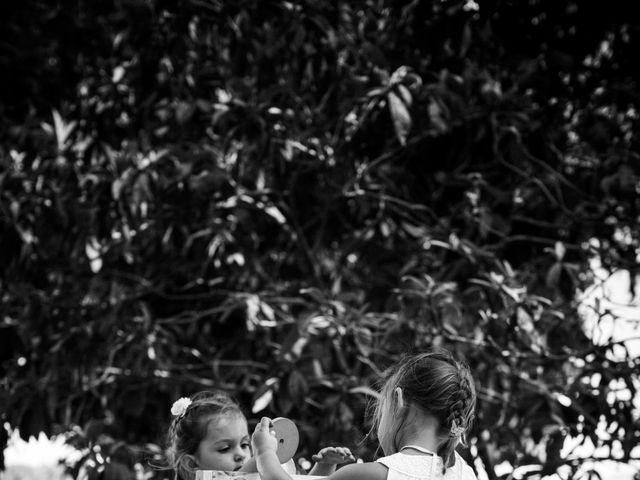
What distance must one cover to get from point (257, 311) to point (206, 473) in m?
1.82

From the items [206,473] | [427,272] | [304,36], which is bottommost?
[206,473]

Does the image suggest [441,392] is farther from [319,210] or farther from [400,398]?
[319,210]

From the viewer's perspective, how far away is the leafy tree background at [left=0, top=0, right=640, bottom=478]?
374 cm

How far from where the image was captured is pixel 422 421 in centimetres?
203

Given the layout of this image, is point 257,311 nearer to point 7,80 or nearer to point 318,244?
point 318,244

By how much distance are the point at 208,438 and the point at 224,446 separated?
4 cm

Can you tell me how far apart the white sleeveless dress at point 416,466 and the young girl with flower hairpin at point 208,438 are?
543 mm

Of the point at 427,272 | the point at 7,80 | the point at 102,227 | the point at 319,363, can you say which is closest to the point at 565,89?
the point at 427,272

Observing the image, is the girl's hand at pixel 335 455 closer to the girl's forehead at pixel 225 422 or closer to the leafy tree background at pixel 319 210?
the girl's forehead at pixel 225 422

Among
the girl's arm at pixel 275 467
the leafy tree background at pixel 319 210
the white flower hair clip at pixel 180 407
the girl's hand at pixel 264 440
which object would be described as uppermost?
the leafy tree background at pixel 319 210

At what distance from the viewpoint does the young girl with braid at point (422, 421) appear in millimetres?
1989

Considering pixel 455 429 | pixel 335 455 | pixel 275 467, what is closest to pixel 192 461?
pixel 335 455

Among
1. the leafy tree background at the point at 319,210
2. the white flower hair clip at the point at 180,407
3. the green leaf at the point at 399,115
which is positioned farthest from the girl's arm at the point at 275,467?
the green leaf at the point at 399,115

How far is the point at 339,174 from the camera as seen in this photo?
4.06 m
